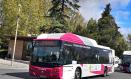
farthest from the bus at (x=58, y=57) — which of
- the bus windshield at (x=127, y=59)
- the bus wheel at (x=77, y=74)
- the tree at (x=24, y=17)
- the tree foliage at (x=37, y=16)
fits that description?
the tree at (x=24, y=17)

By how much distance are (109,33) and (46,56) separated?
61.9m

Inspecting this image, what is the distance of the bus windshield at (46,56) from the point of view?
20250 millimetres

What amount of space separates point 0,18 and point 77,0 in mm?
14865

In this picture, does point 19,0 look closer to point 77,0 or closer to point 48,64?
point 77,0

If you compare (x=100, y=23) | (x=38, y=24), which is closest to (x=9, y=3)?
(x=38, y=24)

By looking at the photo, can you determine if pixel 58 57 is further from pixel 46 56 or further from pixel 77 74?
pixel 77 74

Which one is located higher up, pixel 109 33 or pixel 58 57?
pixel 109 33


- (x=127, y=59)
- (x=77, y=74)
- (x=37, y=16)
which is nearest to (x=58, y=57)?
(x=77, y=74)

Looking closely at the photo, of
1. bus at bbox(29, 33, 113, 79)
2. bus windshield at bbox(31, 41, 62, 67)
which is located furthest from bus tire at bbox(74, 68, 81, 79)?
bus windshield at bbox(31, 41, 62, 67)

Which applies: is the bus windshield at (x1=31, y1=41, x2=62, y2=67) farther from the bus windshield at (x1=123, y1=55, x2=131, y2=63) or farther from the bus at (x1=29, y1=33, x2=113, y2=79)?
the bus windshield at (x1=123, y1=55, x2=131, y2=63)

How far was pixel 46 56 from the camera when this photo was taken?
67.1 feet

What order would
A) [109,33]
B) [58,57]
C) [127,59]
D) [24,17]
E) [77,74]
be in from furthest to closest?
[109,33]
[24,17]
[127,59]
[77,74]
[58,57]

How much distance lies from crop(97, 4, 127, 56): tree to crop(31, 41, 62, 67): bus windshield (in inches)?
2202

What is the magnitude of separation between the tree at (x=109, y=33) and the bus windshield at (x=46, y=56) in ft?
184
